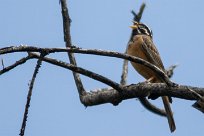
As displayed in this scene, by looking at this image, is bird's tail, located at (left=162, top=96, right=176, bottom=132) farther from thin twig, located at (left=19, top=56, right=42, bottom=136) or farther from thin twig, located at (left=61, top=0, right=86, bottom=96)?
thin twig, located at (left=19, top=56, right=42, bottom=136)

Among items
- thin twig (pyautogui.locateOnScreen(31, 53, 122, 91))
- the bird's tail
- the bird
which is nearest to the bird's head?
the bird

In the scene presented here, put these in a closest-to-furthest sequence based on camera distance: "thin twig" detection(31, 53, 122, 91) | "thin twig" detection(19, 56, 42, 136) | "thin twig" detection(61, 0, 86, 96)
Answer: "thin twig" detection(19, 56, 42, 136)
"thin twig" detection(31, 53, 122, 91)
"thin twig" detection(61, 0, 86, 96)

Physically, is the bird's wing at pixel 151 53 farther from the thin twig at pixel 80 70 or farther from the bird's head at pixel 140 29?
the thin twig at pixel 80 70

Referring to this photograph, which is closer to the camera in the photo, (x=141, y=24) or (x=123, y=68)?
(x=123, y=68)

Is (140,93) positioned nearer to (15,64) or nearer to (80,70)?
(80,70)

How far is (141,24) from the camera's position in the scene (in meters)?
10.6

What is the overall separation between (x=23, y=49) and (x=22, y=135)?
100cm

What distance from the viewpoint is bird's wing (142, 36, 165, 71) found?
9021 millimetres

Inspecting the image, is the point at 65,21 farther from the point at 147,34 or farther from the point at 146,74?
the point at 147,34

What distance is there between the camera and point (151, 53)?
9.18 m

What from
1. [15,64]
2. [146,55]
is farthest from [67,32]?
[146,55]

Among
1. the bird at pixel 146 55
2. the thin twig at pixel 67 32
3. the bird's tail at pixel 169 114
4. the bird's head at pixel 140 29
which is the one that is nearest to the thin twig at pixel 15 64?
the thin twig at pixel 67 32

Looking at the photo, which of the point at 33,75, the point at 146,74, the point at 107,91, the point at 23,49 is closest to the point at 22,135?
the point at 33,75

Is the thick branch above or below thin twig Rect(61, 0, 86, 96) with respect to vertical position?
below
